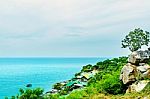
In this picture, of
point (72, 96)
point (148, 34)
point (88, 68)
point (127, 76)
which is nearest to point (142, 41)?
point (148, 34)

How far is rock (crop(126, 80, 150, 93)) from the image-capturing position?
73.4 ft

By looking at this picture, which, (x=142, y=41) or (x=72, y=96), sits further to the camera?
(x=142, y=41)

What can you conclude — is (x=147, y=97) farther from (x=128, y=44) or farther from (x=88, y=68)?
(x=88, y=68)

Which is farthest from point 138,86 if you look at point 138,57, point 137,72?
point 138,57

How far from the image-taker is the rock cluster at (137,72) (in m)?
23.0

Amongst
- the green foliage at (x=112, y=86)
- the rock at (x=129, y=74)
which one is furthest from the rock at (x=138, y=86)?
the green foliage at (x=112, y=86)

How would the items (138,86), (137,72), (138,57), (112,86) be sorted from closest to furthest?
(138,86) < (137,72) < (138,57) < (112,86)

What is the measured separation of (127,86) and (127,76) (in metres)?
0.86

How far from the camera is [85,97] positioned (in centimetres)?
2322

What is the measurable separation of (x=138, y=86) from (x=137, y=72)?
1554mm

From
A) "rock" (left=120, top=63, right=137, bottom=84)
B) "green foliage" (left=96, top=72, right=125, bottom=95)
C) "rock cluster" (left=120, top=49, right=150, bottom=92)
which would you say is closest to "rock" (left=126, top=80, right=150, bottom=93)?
"rock cluster" (left=120, top=49, right=150, bottom=92)

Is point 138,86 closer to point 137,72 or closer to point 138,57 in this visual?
point 137,72

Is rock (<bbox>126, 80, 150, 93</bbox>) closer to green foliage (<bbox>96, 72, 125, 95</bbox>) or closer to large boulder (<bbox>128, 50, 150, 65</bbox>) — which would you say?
green foliage (<bbox>96, 72, 125, 95</bbox>)

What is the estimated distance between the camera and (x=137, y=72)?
2409 centimetres
